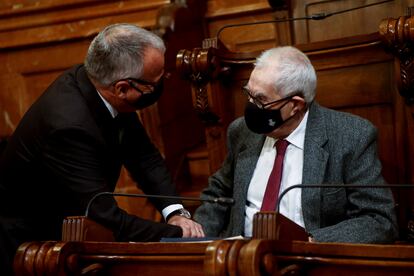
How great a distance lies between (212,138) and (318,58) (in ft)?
1.65

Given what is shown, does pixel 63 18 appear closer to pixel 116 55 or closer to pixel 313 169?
pixel 116 55

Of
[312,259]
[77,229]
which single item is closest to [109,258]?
[77,229]

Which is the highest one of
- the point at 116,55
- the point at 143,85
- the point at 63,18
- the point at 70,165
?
the point at 63,18

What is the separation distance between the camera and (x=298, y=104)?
2.09m

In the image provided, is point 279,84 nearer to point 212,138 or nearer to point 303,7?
point 212,138

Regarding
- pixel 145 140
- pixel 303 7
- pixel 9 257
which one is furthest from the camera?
pixel 303 7

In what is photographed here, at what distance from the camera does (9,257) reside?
2199 millimetres

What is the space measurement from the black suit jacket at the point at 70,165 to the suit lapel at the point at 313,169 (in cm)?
41

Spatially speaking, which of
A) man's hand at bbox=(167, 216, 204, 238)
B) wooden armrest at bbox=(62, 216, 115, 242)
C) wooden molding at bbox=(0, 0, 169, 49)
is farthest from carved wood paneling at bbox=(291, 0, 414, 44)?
wooden armrest at bbox=(62, 216, 115, 242)

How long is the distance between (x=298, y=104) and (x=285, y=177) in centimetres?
23

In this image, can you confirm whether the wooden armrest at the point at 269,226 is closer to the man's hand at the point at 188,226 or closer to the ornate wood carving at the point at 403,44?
the man's hand at the point at 188,226

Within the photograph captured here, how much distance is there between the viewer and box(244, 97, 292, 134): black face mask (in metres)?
2.07

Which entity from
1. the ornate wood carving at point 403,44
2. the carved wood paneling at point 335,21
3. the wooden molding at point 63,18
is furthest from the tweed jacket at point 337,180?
the wooden molding at point 63,18

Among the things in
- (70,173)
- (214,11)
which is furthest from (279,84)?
(214,11)
